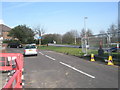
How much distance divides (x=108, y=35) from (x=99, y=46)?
2388mm

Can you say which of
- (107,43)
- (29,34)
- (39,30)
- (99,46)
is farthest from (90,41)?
(29,34)

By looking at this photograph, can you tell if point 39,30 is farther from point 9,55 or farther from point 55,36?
point 9,55

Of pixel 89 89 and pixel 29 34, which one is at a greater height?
pixel 29 34

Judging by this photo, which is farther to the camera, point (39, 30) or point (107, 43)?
point (39, 30)

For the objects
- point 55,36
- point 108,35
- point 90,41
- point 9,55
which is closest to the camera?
point 9,55

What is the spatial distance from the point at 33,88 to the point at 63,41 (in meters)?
68.5

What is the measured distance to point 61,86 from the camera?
6.38 meters

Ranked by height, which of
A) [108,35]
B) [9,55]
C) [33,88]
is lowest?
[33,88]

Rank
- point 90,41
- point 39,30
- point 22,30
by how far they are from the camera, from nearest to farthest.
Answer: point 90,41 → point 39,30 → point 22,30

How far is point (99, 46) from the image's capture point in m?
16.9

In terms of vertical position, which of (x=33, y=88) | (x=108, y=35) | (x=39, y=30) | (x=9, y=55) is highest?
(x=39, y=30)

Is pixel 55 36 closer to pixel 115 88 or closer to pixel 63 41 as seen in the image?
pixel 63 41

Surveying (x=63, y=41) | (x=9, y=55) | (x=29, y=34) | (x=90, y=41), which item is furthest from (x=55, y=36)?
(x=9, y=55)

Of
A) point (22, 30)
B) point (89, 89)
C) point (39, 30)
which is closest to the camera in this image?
point (89, 89)
